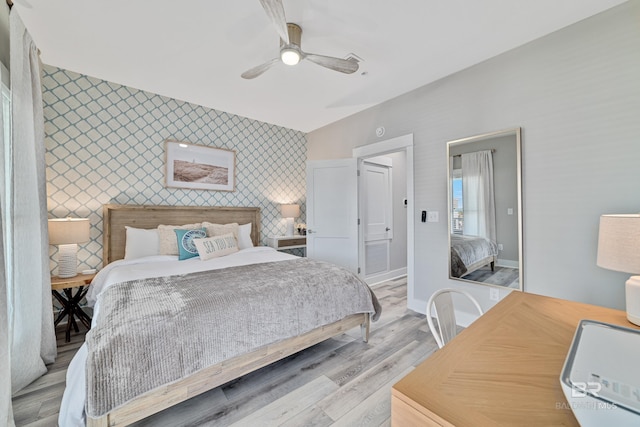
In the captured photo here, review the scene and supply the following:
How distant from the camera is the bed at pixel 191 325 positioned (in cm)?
122

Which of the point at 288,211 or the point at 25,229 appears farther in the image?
the point at 288,211

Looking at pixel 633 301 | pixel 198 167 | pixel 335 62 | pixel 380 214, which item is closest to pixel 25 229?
pixel 198 167

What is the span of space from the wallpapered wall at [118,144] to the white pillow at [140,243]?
1.36 feet

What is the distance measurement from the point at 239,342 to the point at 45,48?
3.33 metres

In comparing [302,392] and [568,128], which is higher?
[568,128]

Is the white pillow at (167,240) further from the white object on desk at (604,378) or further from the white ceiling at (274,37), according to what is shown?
the white object on desk at (604,378)

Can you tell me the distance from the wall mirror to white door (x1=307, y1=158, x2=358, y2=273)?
1.39 metres

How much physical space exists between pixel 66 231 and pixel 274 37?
2.69m

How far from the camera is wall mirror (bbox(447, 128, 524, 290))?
7.92ft

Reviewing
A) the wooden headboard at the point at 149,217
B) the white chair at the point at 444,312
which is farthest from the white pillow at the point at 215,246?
the white chair at the point at 444,312

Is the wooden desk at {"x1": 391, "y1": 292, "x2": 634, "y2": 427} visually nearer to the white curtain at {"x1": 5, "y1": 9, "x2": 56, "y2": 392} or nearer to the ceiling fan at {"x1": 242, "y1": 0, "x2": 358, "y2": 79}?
the ceiling fan at {"x1": 242, "y1": 0, "x2": 358, "y2": 79}

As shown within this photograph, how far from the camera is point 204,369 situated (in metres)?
1.52

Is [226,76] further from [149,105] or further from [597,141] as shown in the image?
[597,141]

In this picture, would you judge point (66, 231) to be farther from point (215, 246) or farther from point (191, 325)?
point (191, 325)
